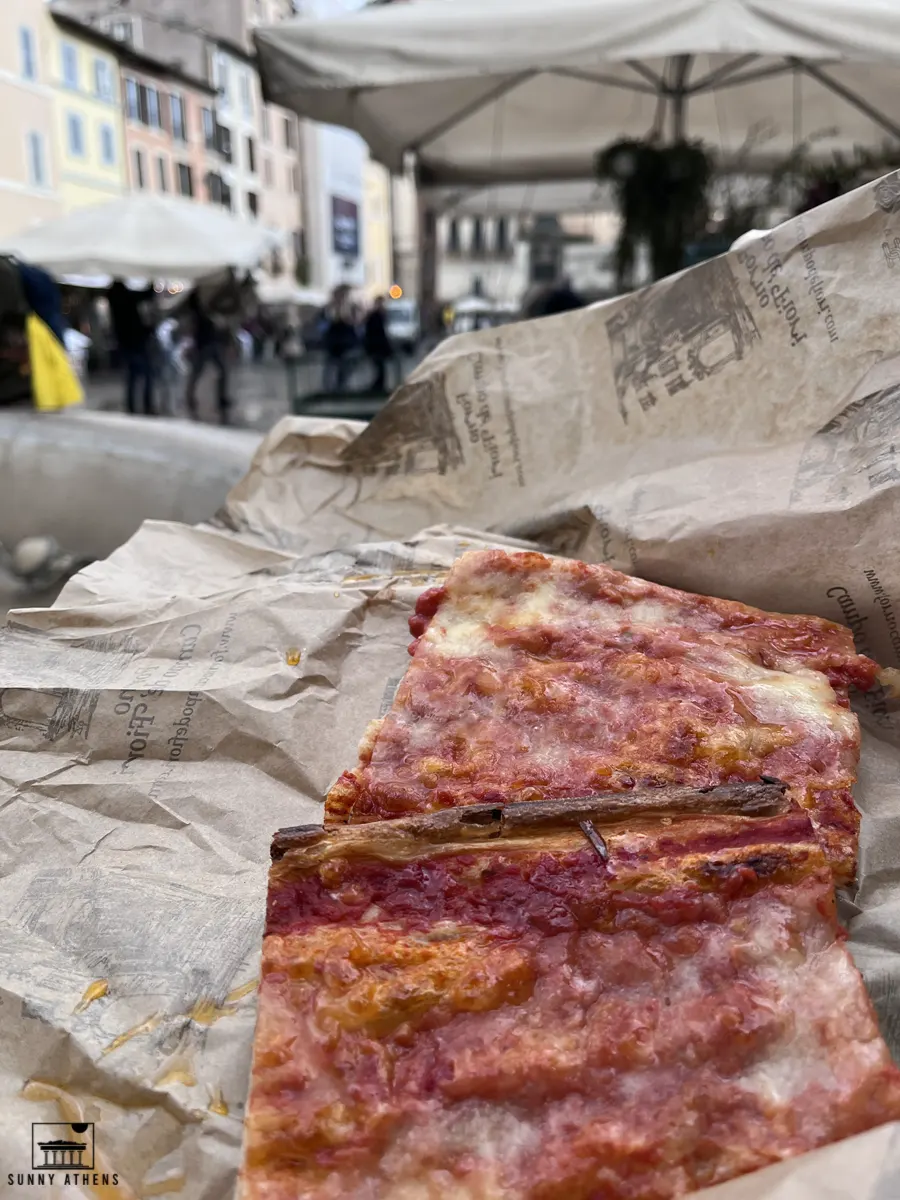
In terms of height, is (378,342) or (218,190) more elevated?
(218,190)

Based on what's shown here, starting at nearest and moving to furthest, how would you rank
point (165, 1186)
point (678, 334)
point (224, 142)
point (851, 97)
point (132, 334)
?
1. point (165, 1186)
2. point (678, 334)
3. point (851, 97)
4. point (132, 334)
5. point (224, 142)

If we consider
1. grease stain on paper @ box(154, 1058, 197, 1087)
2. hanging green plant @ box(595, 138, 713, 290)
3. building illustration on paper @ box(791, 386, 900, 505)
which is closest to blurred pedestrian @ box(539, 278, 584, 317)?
hanging green plant @ box(595, 138, 713, 290)

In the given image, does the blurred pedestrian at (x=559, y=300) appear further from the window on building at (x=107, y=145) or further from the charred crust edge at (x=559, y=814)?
the window on building at (x=107, y=145)

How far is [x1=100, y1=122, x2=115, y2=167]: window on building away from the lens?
25.9 metres

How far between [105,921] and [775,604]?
4.91 feet

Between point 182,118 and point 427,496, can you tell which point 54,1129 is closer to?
point 427,496

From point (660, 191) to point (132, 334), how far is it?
6952 mm

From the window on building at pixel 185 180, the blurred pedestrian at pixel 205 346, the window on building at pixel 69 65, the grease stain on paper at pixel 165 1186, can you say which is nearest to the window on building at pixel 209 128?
the window on building at pixel 185 180

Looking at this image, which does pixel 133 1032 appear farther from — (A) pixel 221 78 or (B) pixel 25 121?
(A) pixel 221 78

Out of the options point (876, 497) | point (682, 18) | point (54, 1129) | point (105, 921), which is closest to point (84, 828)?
point (105, 921)

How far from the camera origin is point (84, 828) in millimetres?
1671

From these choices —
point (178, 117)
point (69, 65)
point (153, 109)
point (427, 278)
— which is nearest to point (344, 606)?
point (427, 278)

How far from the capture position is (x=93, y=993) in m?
1.33

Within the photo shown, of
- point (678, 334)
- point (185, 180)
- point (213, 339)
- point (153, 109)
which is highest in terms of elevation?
point (153, 109)
